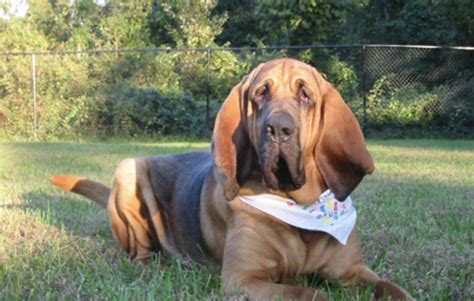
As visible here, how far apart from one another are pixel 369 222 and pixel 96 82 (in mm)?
14321

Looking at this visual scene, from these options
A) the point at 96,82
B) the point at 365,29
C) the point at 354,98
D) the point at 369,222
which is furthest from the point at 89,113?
the point at 369,222

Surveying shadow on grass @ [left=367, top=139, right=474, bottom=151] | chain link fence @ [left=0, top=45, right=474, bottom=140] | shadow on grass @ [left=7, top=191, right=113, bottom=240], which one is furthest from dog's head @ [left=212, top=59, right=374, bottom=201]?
chain link fence @ [left=0, top=45, right=474, bottom=140]

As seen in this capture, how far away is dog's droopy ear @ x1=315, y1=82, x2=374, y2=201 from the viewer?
3260 millimetres

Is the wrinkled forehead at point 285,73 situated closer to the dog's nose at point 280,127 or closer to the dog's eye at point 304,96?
the dog's eye at point 304,96

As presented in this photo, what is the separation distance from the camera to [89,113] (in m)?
17.5

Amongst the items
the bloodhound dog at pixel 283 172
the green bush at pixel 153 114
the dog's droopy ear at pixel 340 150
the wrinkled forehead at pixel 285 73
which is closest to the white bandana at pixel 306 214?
the bloodhound dog at pixel 283 172

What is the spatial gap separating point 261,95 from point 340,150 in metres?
0.49

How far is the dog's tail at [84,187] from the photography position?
4.77 m

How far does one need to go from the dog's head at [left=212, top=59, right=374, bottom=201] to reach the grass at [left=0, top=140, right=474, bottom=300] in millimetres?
569

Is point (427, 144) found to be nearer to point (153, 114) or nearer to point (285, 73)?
point (153, 114)

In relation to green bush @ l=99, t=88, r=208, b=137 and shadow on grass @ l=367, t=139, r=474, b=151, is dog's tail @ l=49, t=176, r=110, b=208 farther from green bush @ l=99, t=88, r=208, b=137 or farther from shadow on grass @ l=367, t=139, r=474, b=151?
green bush @ l=99, t=88, r=208, b=137

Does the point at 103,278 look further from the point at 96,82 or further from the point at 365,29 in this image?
the point at 365,29

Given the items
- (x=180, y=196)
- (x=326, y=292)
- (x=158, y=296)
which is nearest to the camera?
(x=158, y=296)

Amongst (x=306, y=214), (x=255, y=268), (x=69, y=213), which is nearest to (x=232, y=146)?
(x=306, y=214)
